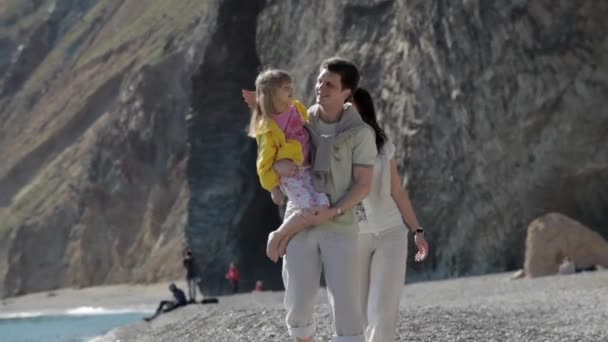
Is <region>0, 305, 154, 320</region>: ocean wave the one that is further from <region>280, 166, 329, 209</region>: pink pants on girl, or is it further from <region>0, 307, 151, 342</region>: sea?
<region>280, 166, 329, 209</region>: pink pants on girl

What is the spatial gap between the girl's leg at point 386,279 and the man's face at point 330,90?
858mm

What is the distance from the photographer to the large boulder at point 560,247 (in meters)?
28.4

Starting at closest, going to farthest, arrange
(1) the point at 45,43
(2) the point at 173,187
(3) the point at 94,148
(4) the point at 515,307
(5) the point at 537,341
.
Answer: (5) the point at 537,341 < (4) the point at 515,307 < (2) the point at 173,187 < (3) the point at 94,148 < (1) the point at 45,43

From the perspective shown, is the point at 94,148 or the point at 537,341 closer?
the point at 537,341

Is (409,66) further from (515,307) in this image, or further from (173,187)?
(173,187)

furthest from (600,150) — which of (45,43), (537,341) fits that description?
(45,43)

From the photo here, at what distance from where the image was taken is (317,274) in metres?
7.70

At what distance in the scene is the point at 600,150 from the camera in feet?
106

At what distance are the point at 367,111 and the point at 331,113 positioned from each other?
Result: 345mm

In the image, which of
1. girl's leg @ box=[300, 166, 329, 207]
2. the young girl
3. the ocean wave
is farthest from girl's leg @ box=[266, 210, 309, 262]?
the ocean wave

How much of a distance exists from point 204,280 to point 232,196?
296 cm

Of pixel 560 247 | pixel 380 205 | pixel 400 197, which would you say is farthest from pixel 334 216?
pixel 560 247

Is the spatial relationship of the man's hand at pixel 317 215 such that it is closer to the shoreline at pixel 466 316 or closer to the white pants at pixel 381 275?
the white pants at pixel 381 275

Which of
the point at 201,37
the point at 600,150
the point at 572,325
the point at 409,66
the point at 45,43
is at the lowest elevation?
the point at 572,325
